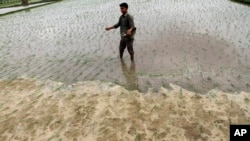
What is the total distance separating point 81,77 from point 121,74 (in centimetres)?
104

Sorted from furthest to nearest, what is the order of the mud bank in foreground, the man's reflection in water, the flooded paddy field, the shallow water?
the shallow water, the man's reflection in water, the flooded paddy field, the mud bank in foreground

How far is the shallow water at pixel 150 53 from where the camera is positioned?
22.8 ft

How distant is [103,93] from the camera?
6.37m

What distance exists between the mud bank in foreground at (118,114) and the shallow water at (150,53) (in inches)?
22.7

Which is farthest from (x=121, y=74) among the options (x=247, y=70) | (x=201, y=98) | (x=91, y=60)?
(x=247, y=70)

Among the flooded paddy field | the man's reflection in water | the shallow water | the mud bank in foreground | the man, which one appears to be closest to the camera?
the mud bank in foreground

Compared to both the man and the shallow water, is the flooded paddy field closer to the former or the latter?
the shallow water

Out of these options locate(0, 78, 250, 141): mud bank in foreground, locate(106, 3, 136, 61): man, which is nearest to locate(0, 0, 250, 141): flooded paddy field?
locate(0, 78, 250, 141): mud bank in foreground

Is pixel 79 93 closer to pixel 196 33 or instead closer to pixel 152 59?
pixel 152 59

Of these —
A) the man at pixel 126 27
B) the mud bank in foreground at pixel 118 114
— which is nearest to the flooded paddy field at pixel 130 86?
the mud bank in foreground at pixel 118 114

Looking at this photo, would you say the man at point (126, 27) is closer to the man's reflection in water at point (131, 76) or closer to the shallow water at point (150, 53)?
the man's reflection in water at point (131, 76)

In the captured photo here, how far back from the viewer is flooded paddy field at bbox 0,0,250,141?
16.5 feet

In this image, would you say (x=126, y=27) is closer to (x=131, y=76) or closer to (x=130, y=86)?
(x=131, y=76)

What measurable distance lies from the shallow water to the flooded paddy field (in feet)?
0.10
